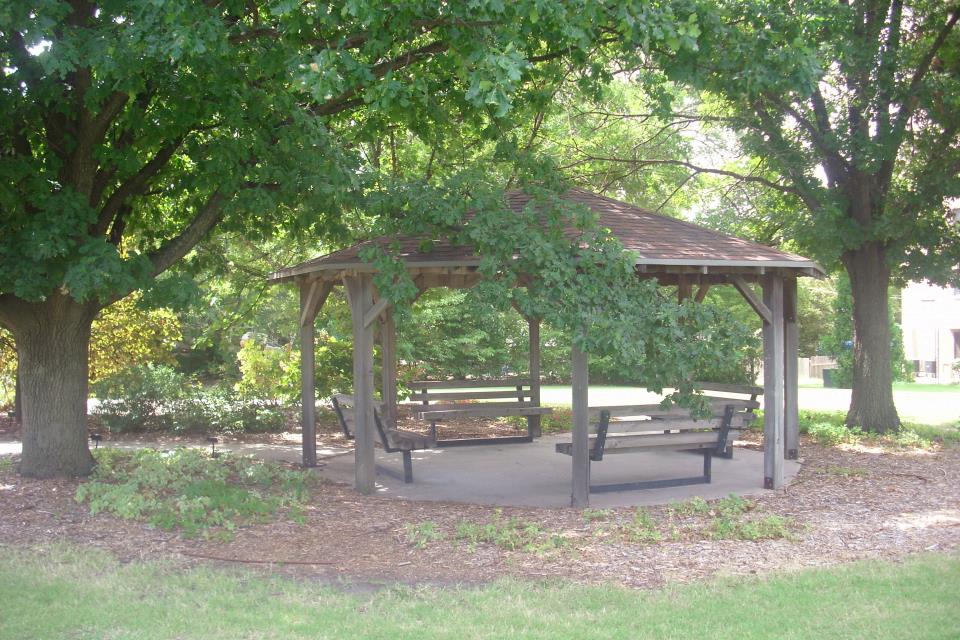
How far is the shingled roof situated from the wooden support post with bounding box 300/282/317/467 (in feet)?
1.86

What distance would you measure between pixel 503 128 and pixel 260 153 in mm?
2651

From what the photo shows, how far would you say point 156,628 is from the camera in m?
5.12

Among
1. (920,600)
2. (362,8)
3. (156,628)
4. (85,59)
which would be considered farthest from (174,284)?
(920,600)

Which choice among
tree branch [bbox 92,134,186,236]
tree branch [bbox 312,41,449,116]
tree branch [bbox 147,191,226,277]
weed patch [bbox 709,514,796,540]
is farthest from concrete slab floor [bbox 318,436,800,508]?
tree branch [bbox 312,41,449,116]

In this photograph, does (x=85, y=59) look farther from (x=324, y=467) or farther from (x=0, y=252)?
(x=324, y=467)

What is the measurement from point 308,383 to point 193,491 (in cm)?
337

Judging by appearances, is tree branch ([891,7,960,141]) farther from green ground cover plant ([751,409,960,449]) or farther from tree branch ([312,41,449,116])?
tree branch ([312,41,449,116])

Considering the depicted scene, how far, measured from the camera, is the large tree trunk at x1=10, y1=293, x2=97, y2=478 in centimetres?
946

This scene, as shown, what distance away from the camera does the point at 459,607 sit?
5.64m

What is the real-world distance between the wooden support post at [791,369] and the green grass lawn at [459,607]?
556 cm

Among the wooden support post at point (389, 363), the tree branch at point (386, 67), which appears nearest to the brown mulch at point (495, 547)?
the wooden support post at point (389, 363)

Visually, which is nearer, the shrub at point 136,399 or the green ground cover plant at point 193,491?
the green ground cover plant at point 193,491

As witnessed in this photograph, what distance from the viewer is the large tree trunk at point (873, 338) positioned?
47.7 ft

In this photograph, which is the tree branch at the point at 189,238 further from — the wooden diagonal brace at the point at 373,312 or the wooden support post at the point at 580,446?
the wooden support post at the point at 580,446
